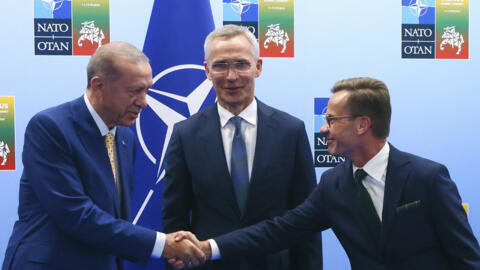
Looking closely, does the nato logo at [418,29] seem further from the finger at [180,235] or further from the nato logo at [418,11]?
the finger at [180,235]

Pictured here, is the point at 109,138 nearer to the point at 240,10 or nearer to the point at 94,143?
the point at 94,143

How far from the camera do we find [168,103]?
306 centimetres

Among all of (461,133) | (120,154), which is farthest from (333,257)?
(120,154)

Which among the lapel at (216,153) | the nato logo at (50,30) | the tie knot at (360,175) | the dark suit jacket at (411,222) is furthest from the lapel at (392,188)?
the nato logo at (50,30)

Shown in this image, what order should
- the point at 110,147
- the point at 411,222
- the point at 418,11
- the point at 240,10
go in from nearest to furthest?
1. the point at 411,222
2. the point at 110,147
3. the point at 240,10
4. the point at 418,11

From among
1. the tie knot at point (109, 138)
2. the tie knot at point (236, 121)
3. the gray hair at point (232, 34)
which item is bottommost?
the tie knot at point (109, 138)

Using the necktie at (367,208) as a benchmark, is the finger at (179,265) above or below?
below

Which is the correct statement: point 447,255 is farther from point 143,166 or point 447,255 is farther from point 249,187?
point 143,166

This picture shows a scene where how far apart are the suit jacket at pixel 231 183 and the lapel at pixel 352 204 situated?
0.19 meters

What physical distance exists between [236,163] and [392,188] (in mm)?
678

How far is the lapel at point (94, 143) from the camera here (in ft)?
7.30

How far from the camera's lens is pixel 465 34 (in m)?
4.52

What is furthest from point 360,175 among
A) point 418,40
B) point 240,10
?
point 418,40

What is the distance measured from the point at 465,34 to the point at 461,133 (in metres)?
0.82
